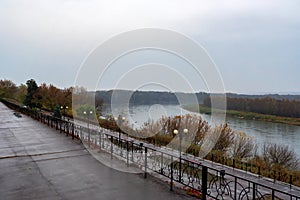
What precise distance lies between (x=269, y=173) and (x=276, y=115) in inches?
1018

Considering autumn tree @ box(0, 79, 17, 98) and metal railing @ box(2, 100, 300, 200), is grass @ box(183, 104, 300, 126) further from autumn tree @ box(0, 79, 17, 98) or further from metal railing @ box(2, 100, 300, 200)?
autumn tree @ box(0, 79, 17, 98)

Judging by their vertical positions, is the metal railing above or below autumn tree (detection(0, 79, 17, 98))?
below

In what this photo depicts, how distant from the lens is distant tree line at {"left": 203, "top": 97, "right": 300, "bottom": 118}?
33.8 meters

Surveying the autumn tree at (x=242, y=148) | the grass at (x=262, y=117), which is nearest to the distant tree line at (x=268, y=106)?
the grass at (x=262, y=117)

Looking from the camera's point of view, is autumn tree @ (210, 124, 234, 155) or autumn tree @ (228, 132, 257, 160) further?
autumn tree @ (210, 124, 234, 155)

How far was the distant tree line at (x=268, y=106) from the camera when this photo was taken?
33781 mm

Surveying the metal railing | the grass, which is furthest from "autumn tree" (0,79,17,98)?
the metal railing

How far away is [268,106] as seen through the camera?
119 ft

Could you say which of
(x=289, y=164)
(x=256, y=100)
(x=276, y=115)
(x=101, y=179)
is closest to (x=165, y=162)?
(x=101, y=179)

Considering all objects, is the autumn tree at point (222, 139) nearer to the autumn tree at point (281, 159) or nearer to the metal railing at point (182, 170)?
the autumn tree at point (281, 159)

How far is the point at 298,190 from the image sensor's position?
8.00 m

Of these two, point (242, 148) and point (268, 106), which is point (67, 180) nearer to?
point (242, 148)

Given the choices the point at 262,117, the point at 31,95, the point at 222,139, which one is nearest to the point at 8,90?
the point at 31,95

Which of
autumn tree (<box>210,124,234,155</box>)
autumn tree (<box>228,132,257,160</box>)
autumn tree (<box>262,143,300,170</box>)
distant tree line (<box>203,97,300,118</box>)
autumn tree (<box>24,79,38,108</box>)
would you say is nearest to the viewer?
autumn tree (<box>262,143,300,170</box>)
